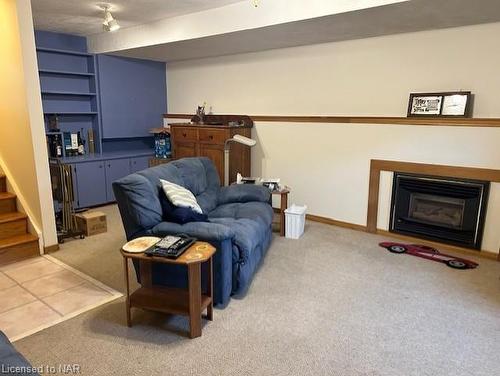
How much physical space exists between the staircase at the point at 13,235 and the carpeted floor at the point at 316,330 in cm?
59

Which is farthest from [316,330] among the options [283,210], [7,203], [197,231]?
[7,203]

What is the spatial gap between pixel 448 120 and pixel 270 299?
7.91 feet

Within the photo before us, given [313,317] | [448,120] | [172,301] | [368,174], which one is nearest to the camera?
[172,301]

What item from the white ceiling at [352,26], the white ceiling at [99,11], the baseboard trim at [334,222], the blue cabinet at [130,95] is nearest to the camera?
the white ceiling at [352,26]

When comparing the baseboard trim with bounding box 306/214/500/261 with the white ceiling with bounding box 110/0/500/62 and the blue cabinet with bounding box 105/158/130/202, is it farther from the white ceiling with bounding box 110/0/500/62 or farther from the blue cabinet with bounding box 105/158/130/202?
the blue cabinet with bounding box 105/158/130/202

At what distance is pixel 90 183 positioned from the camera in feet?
16.5

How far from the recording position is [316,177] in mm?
4508

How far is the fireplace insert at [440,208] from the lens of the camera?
3.48 m

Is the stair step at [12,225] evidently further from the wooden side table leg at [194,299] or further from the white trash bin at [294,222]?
the white trash bin at [294,222]

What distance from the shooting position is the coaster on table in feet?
7.11

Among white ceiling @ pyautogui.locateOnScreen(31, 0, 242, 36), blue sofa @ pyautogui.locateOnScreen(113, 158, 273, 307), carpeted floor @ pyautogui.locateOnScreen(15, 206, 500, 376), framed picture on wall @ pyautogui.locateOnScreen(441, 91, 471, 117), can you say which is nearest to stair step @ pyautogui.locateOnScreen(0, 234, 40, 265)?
carpeted floor @ pyautogui.locateOnScreen(15, 206, 500, 376)

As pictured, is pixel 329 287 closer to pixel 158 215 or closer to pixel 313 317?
pixel 313 317

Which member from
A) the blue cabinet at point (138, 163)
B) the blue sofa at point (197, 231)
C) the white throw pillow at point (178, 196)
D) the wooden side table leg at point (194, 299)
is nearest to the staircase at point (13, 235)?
the blue sofa at point (197, 231)

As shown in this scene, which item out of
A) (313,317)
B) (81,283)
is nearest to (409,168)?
(313,317)
